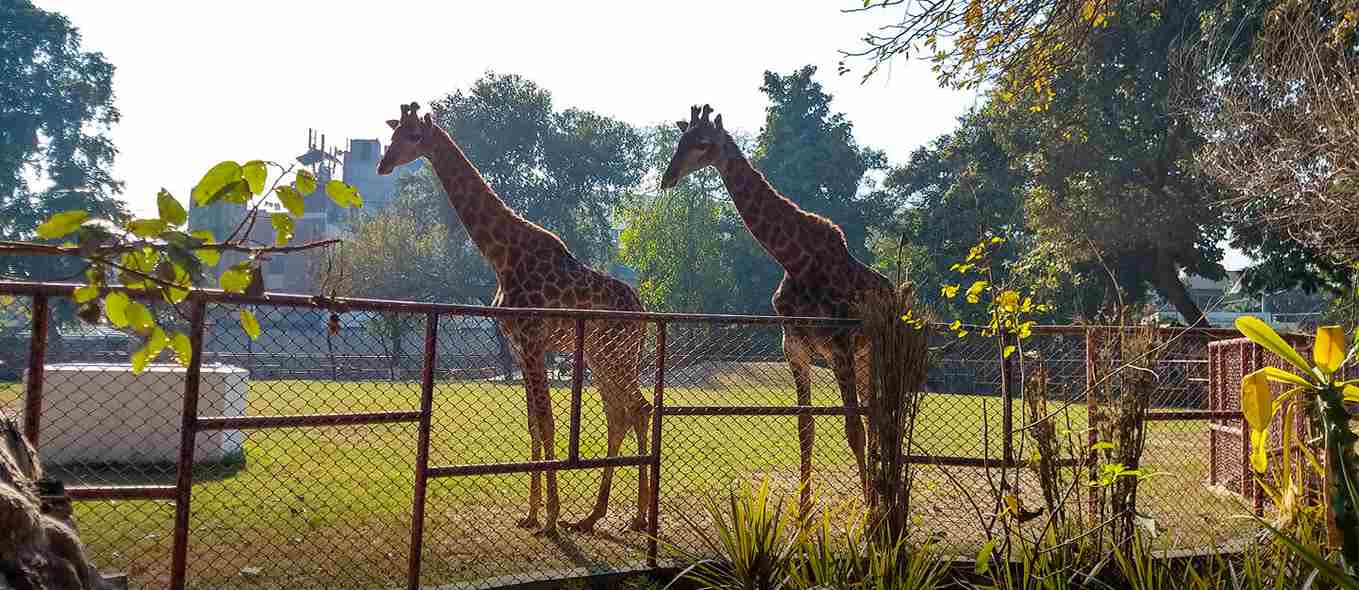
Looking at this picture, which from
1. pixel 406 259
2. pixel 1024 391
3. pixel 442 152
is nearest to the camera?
pixel 1024 391

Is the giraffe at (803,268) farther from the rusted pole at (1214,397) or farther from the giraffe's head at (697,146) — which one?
A: the rusted pole at (1214,397)

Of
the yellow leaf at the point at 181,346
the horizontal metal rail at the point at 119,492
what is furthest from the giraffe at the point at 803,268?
the yellow leaf at the point at 181,346

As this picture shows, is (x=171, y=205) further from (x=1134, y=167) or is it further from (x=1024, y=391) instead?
(x=1134, y=167)

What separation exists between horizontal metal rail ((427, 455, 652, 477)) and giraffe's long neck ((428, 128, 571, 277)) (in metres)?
2.44

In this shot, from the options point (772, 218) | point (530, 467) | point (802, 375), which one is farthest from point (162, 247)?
point (772, 218)

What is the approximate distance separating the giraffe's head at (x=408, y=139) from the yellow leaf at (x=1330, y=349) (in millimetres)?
6427

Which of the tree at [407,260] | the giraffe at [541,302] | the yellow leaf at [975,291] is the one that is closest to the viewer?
the yellow leaf at [975,291]

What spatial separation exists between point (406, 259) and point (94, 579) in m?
42.1

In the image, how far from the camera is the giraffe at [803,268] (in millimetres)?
6891

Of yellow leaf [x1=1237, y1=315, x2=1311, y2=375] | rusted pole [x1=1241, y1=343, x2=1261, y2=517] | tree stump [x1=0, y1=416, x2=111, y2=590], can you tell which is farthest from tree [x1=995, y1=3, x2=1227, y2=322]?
tree stump [x1=0, y1=416, x2=111, y2=590]

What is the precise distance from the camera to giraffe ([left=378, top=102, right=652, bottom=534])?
6875mm

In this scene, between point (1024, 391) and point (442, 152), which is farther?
point (442, 152)

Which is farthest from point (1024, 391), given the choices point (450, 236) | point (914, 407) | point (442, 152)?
point (450, 236)

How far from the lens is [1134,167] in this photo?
24.6 metres
